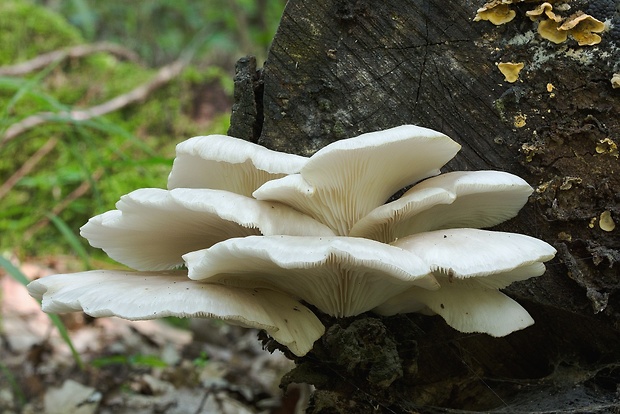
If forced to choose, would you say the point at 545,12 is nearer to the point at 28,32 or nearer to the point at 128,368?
the point at 128,368

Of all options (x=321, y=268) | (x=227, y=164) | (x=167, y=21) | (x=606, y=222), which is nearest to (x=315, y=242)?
(x=321, y=268)

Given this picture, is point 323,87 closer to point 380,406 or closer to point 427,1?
point 427,1

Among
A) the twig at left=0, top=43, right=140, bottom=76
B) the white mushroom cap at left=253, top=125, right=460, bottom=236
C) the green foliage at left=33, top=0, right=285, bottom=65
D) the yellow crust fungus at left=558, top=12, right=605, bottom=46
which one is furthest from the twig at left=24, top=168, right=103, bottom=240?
the green foliage at left=33, top=0, right=285, bottom=65

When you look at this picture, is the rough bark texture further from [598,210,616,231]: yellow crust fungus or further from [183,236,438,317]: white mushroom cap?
[183,236,438,317]: white mushroom cap

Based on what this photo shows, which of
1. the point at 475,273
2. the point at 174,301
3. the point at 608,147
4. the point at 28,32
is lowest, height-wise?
the point at 475,273

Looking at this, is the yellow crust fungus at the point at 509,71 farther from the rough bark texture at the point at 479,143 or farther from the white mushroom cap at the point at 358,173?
the white mushroom cap at the point at 358,173

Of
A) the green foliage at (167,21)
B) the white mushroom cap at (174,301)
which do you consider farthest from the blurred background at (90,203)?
the green foliage at (167,21)
